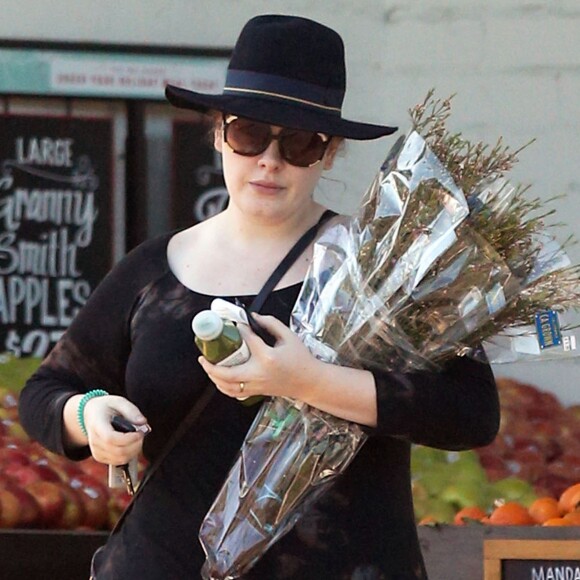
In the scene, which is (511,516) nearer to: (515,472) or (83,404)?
(515,472)

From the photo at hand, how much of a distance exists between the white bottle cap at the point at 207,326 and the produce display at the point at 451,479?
2.31 meters

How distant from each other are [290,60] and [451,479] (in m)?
2.53

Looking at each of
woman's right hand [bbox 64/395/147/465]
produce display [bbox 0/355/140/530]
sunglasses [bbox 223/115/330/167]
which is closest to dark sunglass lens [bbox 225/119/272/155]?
sunglasses [bbox 223/115/330/167]

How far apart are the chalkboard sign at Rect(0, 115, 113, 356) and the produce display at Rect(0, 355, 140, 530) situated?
368mm

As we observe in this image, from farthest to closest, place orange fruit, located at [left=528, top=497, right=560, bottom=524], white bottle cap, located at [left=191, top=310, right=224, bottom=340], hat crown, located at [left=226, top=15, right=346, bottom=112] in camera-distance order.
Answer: orange fruit, located at [left=528, top=497, right=560, bottom=524], hat crown, located at [left=226, top=15, right=346, bottom=112], white bottle cap, located at [left=191, top=310, right=224, bottom=340]

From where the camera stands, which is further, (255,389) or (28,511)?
(28,511)

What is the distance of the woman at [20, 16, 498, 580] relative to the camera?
2.04m

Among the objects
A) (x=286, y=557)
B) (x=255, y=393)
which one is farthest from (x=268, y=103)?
(x=286, y=557)

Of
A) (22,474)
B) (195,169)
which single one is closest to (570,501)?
(22,474)

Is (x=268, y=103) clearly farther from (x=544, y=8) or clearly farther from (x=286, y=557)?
(x=544, y=8)

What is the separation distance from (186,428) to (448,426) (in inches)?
14.7

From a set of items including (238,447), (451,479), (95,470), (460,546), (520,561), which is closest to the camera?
(238,447)

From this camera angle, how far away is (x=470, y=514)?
4148 mm

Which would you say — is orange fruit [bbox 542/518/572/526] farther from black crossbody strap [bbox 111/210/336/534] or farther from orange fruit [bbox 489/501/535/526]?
black crossbody strap [bbox 111/210/336/534]
